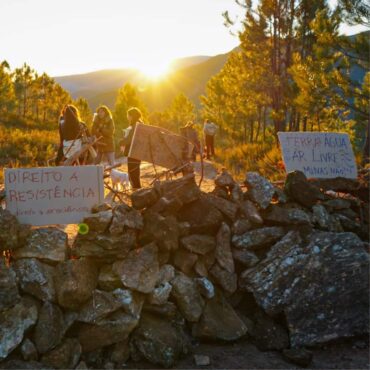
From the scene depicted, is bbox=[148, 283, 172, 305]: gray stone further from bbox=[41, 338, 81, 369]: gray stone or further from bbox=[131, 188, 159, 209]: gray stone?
bbox=[131, 188, 159, 209]: gray stone

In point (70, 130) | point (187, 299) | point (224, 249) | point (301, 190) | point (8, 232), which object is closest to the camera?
point (8, 232)

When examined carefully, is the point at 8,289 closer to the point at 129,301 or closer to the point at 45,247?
the point at 45,247

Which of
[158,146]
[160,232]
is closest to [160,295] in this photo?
[160,232]

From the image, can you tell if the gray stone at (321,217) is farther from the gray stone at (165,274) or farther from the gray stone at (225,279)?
the gray stone at (165,274)

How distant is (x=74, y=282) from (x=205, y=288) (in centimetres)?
131

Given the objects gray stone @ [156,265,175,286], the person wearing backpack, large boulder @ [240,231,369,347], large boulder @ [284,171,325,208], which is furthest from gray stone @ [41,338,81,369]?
the person wearing backpack

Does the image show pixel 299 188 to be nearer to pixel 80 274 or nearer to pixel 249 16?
pixel 80 274

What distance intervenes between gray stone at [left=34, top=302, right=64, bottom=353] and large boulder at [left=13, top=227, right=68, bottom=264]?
18.1 inches

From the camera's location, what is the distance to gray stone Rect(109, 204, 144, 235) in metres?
4.24

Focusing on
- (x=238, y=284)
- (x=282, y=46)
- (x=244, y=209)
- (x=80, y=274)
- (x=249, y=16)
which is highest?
(x=249, y=16)

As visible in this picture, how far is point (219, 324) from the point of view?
14.2 ft

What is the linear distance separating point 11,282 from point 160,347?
4.74 ft

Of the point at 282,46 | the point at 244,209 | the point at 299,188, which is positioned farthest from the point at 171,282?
the point at 282,46

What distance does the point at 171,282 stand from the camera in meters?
4.33
